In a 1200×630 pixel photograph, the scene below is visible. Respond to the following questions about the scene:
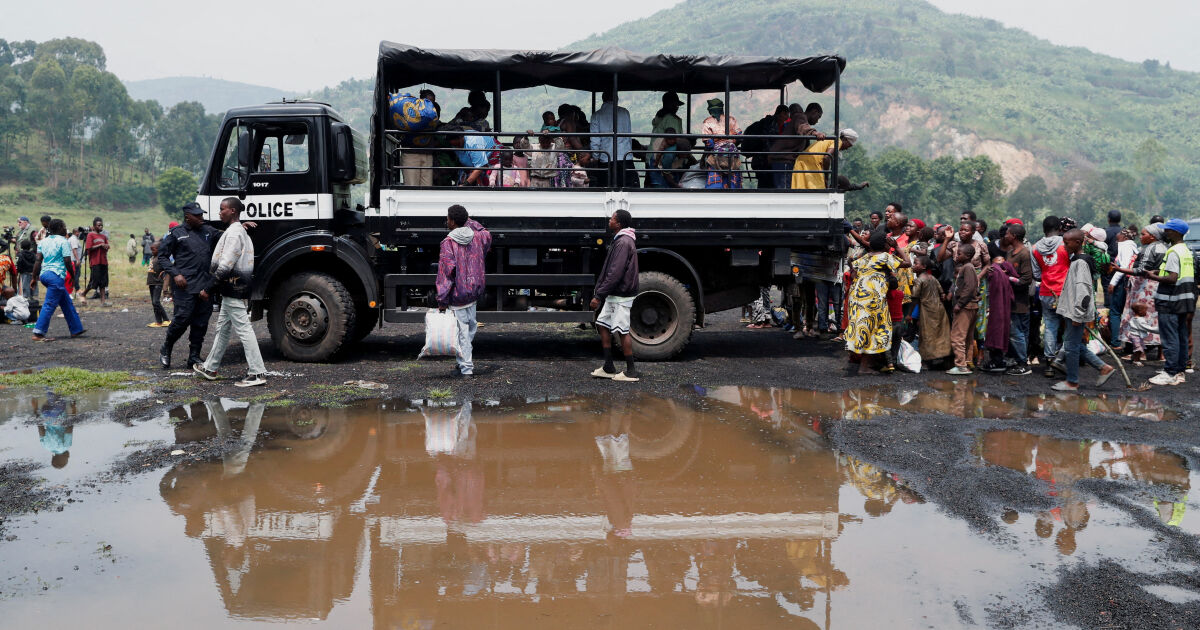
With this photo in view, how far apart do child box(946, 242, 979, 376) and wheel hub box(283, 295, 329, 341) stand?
22.4 ft

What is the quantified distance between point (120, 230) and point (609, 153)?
6388 cm

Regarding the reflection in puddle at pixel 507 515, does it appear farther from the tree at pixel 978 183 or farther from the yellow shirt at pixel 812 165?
the tree at pixel 978 183

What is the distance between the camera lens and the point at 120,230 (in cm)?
6316

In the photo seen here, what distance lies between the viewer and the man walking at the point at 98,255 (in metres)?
16.4

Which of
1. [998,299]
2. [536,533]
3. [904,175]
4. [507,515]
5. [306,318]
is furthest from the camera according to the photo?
[904,175]

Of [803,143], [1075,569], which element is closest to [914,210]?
[803,143]

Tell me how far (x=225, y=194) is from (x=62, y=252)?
3982mm

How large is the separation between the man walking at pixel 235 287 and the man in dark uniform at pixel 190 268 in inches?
11.6

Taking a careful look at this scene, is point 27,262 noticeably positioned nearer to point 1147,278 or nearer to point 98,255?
point 98,255

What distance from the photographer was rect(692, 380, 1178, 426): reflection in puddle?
7488 millimetres

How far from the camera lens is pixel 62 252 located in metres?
11.9

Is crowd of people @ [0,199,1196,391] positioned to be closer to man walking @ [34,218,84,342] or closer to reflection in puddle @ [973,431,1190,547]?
reflection in puddle @ [973,431,1190,547]

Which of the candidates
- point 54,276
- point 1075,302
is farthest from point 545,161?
point 54,276

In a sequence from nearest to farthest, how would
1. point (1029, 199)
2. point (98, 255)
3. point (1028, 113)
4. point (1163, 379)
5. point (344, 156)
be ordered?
point (1163, 379) → point (344, 156) → point (98, 255) → point (1029, 199) → point (1028, 113)
